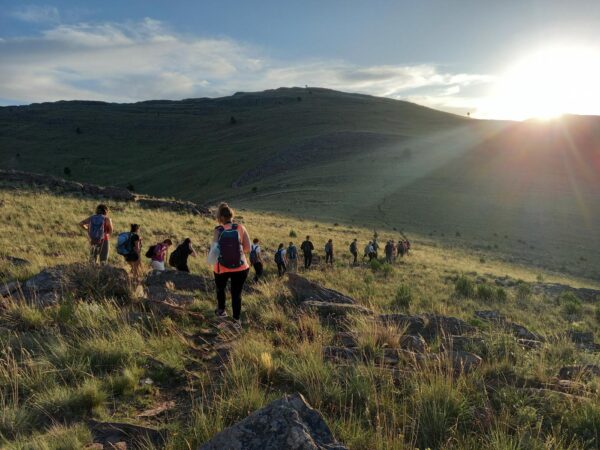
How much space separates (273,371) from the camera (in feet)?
13.5

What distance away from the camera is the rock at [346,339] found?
201 inches

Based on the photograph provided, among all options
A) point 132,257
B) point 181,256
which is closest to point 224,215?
point 132,257

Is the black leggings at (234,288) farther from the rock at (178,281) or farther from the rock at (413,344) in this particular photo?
the rock at (413,344)

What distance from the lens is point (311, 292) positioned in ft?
26.5

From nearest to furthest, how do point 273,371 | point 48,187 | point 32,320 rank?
point 273,371 → point 32,320 → point 48,187

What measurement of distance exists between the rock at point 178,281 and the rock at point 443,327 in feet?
14.5

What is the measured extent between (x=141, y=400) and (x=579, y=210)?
57460 mm

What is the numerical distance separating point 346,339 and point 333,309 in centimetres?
166

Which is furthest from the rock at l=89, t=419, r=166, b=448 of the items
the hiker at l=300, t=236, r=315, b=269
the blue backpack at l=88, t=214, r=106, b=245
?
the hiker at l=300, t=236, r=315, b=269

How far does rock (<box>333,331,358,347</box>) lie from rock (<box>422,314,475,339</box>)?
4.57ft

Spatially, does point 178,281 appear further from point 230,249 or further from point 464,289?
point 464,289

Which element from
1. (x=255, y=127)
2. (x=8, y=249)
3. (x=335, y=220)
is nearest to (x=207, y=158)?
(x=255, y=127)

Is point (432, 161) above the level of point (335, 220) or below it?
above

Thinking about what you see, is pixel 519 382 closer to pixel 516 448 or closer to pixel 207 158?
pixel 516 448
